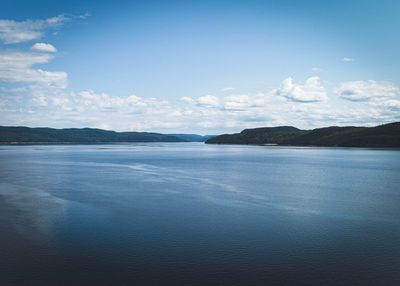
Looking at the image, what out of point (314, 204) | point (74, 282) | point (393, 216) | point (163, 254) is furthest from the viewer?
point (314, 204)

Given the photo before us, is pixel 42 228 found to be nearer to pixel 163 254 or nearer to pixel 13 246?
pixel 13 246

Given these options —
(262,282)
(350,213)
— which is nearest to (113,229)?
(262,282)

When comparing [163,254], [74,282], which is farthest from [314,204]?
[74,282]

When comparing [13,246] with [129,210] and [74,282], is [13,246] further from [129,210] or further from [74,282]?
[129,210]

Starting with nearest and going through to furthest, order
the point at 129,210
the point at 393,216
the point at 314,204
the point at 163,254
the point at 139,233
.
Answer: the point at 163,254
the point at 139,233
the point at 393,216
the point at 129,210
the point at 314,204

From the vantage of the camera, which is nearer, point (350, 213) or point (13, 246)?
point (13, 246)

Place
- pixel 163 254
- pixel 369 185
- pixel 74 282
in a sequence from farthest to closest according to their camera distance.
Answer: pixel 369 185
pixel 163 254
pixel 74 282

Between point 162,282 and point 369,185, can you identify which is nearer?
point 162,282

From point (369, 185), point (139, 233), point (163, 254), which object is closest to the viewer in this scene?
point (163, 254)
